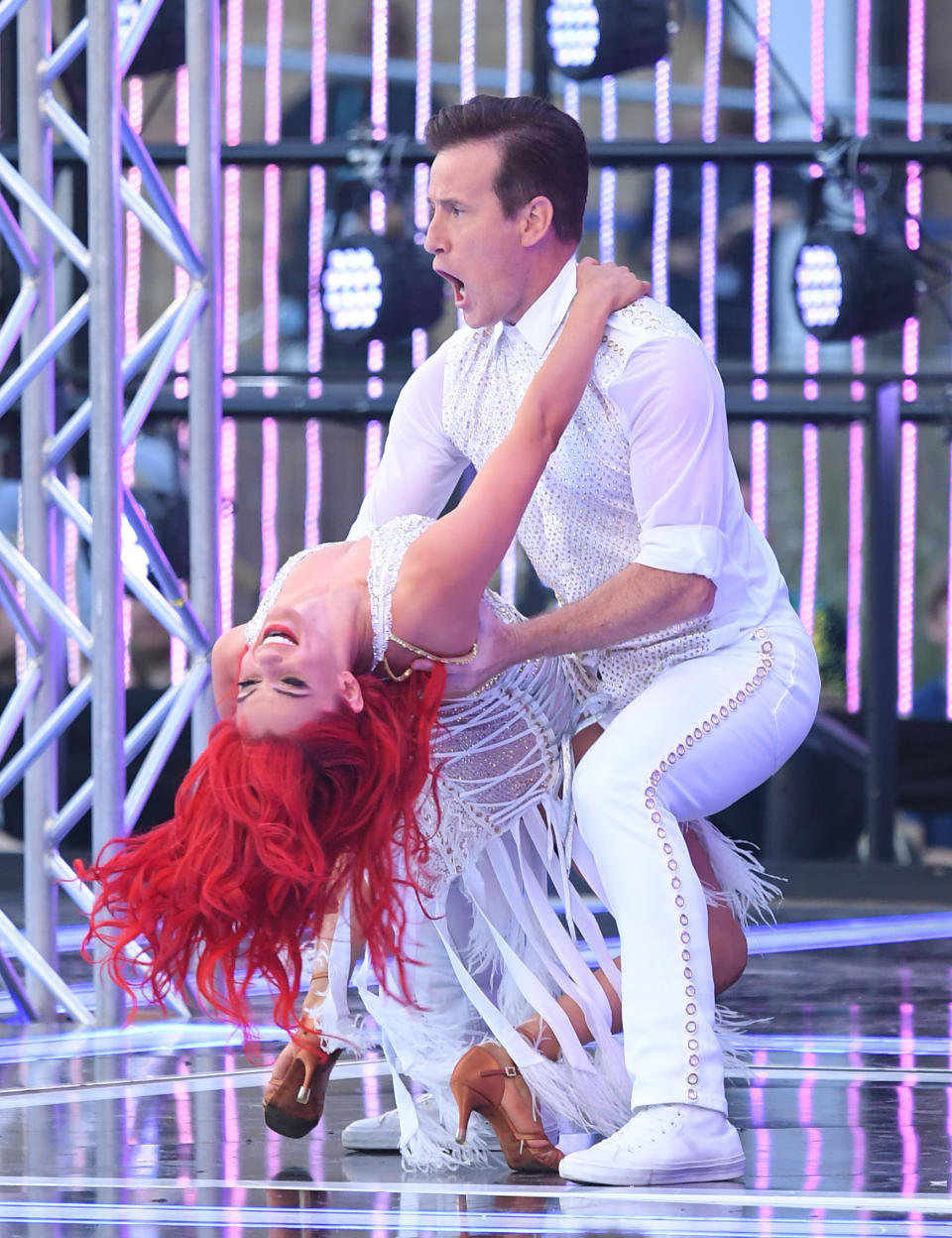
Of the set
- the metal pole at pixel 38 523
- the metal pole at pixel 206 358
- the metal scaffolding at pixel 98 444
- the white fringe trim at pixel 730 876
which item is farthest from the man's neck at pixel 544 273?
the metal pole at pixel 38 523

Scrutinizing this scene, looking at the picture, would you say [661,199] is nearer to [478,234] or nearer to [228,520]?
[228,520]

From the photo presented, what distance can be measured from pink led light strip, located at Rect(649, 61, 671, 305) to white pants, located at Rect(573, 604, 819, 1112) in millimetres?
4366

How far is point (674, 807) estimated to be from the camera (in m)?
2.54

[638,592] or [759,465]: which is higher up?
[759,465]

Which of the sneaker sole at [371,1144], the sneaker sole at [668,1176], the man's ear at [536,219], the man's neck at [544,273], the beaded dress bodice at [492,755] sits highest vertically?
the man's ear at [536,219]

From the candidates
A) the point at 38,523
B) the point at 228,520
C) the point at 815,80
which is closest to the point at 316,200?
the point at 228,520

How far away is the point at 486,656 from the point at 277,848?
376mm

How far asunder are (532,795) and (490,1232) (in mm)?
669

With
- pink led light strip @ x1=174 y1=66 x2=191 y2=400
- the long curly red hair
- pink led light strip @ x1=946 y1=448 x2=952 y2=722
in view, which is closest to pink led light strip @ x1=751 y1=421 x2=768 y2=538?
pink led light strip @ x1=946 y1=448 x2=952 y2=722

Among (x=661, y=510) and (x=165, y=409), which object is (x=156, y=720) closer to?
(x=661, y=510)

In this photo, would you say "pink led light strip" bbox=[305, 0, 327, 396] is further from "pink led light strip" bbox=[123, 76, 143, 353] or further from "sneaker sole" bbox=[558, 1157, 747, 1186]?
"sneaker sole" bbox=[558, 1157, 747, 1186]

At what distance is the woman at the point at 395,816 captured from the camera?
92.1 inches

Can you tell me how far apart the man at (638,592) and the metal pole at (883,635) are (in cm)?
389

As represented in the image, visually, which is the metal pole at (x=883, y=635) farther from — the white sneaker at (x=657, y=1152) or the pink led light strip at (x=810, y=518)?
the white sneaker at (x=657, y=1152)
